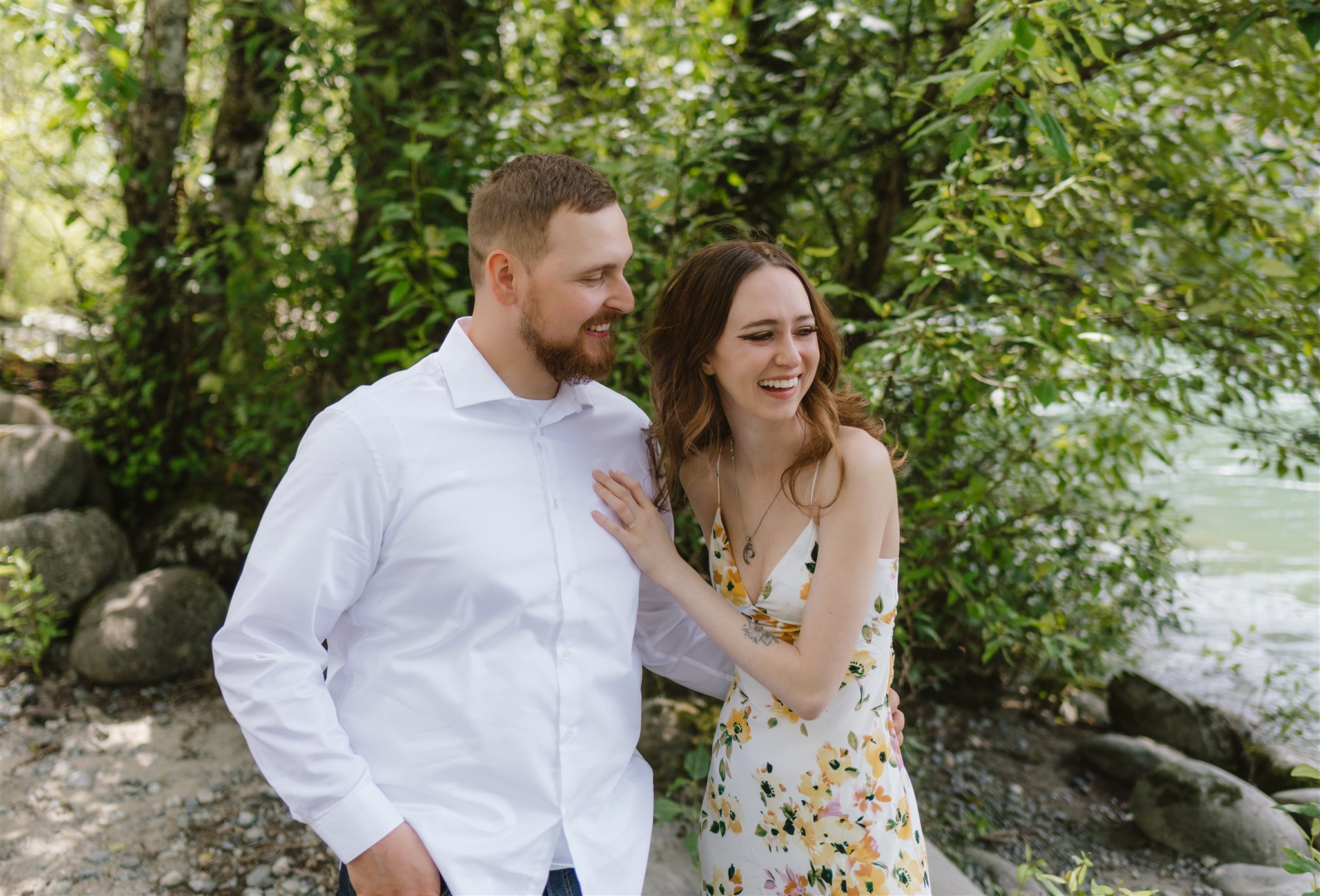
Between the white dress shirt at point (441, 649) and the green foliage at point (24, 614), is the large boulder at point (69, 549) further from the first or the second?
the white dress shirt at point (441, 649)

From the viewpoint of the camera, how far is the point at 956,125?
2832 millimetres

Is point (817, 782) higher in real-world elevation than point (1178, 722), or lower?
higher

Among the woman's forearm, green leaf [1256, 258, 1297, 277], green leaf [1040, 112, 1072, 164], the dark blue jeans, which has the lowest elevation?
the dark blue jeans

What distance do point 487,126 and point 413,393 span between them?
2234 mm

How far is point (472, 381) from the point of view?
6.10 ft

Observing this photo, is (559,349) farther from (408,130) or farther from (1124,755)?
(1124,755)

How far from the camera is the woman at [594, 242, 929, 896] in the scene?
184cm

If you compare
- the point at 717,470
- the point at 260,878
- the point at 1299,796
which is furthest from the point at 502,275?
the point at 1299,796

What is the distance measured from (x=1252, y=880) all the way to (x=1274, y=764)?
1.32m

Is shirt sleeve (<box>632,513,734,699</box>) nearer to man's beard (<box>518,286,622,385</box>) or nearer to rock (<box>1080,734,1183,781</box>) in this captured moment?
man's beard (<box>518,286,622,385</box>)

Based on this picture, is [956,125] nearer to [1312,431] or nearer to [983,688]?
[1312,431]

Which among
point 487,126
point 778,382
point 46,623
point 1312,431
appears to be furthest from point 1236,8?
point 46,623

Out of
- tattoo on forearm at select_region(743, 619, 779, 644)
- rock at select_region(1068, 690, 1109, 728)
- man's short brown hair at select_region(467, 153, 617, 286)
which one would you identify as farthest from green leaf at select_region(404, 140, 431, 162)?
rock at select_region(1068, 690, 1109, 728)

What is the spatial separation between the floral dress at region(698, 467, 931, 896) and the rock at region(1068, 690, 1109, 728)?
410cm
